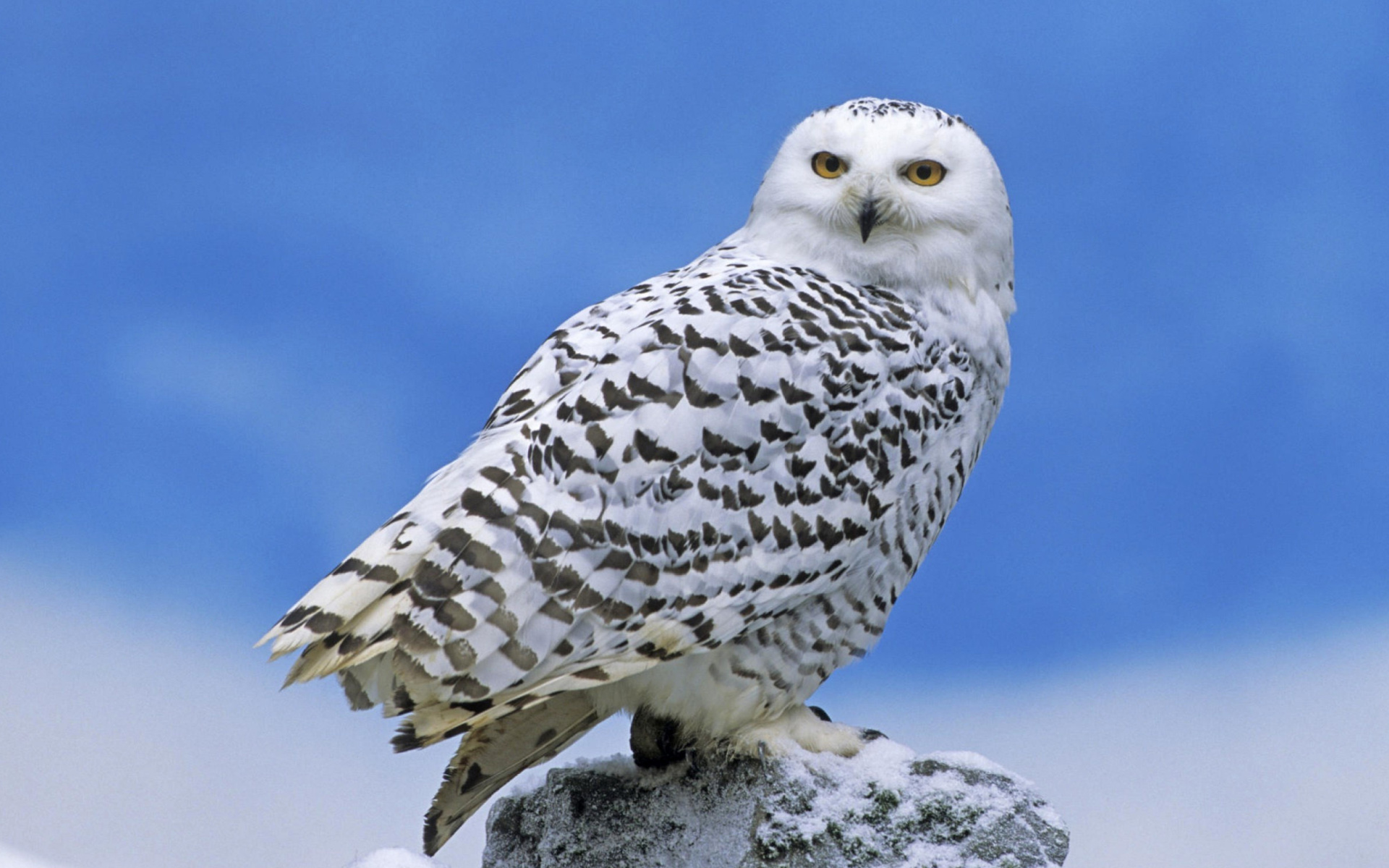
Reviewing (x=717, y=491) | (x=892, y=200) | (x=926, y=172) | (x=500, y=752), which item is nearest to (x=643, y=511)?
(x=717, y=491)

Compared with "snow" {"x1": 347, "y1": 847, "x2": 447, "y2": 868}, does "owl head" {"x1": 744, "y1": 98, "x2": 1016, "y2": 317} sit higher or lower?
higher

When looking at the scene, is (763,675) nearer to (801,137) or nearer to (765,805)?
(765,805)

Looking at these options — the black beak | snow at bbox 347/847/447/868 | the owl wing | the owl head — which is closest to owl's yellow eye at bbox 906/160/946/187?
the owl head

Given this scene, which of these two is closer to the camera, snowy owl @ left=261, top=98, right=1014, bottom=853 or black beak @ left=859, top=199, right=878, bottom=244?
snowy owl @ left=261, top=98, right=1014, bottom=853

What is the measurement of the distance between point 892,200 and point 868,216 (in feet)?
0.23

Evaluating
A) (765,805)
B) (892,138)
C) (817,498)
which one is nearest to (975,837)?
(765,805)

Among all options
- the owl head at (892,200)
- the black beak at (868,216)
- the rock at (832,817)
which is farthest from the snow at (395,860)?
the black beak at (868,216)

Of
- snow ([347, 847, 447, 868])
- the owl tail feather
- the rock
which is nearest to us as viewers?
snow ([347, 847, 447, 868])

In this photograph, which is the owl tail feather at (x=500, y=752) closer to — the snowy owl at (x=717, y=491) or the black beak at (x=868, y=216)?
the snowy owl at (x=717, y=491)

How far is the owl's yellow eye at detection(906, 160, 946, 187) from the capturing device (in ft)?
11.8

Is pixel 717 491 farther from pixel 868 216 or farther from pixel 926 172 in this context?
pixel 926 172

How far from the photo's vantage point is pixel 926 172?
11.8ft

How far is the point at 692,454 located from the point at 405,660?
744 mm

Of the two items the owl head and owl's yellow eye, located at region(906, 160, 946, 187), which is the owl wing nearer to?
the owl head
